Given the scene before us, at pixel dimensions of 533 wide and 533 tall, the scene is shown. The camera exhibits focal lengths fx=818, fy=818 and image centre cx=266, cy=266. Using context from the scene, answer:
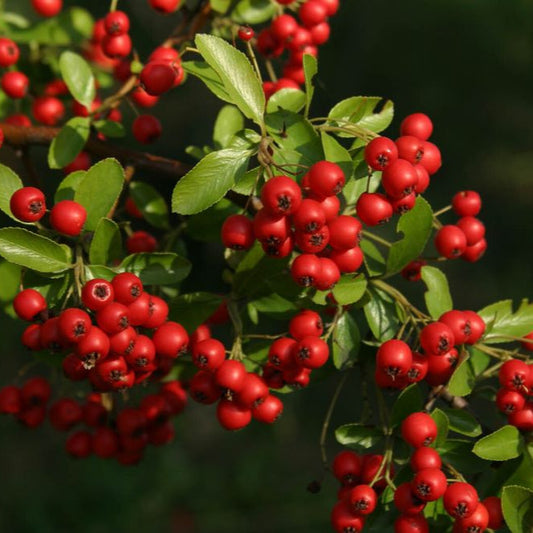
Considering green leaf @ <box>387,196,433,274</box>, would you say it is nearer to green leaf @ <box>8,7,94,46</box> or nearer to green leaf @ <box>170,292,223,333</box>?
green leaf @ <box>170,292,223,333</box>

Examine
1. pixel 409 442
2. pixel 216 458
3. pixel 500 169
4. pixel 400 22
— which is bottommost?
pixel 216 458

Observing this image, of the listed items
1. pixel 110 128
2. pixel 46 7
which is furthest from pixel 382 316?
pixel 46 7

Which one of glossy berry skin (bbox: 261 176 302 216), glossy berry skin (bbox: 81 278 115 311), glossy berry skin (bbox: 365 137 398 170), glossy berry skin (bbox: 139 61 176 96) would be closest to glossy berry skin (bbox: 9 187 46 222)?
glossy berry skin (bbox: 81 278 115 311)

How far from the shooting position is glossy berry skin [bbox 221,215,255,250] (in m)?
1.83

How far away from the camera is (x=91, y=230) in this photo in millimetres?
1974

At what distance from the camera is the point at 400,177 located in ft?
5.86

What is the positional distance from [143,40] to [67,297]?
1.74 metres

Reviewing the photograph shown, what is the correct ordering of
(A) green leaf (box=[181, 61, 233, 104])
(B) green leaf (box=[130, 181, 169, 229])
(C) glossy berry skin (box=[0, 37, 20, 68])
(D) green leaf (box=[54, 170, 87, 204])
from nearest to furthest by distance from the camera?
(A) green leaf (box=[181, 61, 233, 104]), (D) green leaf (box=[54, 170, 87, 204]), (B) green leaf (box=[130, 181, 169, 229]), (C) glossy berry skin (box=[0, 37, 20, 68])

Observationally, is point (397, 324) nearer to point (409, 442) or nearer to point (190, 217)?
point (409, 442)

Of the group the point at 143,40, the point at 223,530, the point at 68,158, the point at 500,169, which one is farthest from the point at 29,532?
the point at 500,169

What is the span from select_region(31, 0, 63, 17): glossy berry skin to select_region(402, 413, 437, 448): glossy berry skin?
1.89 metres

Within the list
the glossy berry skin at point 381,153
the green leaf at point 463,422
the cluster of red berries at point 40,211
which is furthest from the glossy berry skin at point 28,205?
the green leaf at point 463,422

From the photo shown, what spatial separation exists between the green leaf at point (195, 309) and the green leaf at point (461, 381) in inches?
23.9

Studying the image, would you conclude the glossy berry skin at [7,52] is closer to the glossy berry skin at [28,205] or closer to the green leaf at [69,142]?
the green leaf at [69,142]
